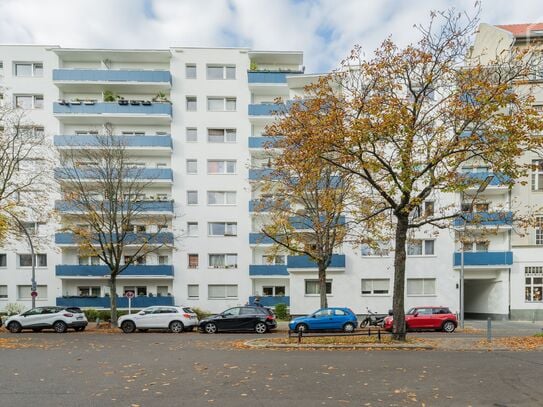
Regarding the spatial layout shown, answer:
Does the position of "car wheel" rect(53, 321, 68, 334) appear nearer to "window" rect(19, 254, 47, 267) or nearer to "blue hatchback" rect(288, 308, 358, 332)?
"blue hatchback" rect(288, 308, 358, 332)

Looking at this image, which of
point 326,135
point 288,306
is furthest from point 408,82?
point 288,306

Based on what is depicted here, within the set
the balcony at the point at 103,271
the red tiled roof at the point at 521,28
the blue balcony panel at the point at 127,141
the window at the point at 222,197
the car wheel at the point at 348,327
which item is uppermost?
the red tiled roof at the point at 521,28

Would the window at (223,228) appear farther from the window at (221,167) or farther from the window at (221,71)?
the window at (221,71)

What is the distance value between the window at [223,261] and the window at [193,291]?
2035 mm

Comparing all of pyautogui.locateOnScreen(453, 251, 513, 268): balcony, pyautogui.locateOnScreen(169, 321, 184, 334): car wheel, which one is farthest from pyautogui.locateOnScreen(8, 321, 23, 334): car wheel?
pyautogui.locateOnScreen(453, 251, 513, 268): balcony

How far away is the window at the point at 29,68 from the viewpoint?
37.8 meters

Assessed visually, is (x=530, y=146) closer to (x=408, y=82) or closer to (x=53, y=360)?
(x=408, y=82)

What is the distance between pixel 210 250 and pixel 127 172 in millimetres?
10380

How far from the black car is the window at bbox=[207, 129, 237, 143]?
17.8 metres

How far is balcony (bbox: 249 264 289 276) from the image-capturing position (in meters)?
35.1

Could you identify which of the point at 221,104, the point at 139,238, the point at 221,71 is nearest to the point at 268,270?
the point at 139,238

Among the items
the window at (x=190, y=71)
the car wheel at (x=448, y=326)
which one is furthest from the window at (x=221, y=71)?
the car wheel at (x=448, y=326)

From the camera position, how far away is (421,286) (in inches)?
1309

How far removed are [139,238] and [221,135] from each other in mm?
12097
